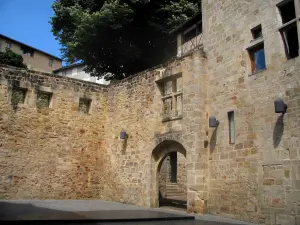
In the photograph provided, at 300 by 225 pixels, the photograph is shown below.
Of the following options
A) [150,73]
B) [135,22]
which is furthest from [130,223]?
[135,22]

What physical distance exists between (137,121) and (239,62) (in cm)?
438

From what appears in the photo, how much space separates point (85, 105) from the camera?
12.7m

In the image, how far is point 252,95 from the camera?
309 inches

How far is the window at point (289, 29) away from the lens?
280 inches

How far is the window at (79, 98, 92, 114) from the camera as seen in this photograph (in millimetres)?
12516

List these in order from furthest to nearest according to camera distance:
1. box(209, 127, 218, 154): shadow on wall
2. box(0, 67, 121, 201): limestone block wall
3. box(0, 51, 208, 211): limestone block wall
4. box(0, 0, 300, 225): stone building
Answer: box(0, 67, 121, 201): limestone block wall, box(0, 51, 208, 211): limestone block wall, box(209, 127, 218, 154): shadow on wall, box(0, 0, 300, 225): stone building

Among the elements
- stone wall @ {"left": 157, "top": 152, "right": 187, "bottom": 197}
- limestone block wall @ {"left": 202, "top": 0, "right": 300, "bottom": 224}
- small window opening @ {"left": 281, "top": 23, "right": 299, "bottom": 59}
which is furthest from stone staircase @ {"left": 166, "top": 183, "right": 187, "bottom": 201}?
small window opening @ {"left": 281, "top": 23, "right": 299, "bottom": 59}

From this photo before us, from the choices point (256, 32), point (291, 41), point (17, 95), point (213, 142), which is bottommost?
point (213, 142)

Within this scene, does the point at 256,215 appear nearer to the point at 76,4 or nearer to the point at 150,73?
the point at 150,73

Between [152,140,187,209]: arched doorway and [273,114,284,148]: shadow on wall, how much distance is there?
3.02m

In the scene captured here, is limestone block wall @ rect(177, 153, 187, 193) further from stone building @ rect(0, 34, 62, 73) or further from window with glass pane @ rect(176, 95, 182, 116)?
stone building @ rect(0, 34, 62, 73)

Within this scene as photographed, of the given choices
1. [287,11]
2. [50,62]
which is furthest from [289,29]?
[50,62]

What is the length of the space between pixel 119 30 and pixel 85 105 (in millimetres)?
5933

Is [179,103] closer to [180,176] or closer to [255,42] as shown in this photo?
[255,42]
